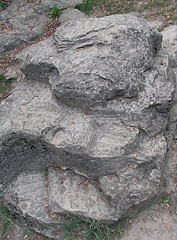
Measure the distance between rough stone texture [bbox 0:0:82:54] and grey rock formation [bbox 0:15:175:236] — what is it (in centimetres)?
302

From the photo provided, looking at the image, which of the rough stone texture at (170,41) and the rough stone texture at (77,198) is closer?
the rough stone texture at (77,198)

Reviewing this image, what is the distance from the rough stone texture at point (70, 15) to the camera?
6781 mm

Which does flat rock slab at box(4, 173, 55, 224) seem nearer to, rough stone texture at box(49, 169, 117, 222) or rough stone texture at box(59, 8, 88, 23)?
rough stone texture at box(49, 169, 117, 222)

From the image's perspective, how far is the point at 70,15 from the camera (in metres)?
6.85

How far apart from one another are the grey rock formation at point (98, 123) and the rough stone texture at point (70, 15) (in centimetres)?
329

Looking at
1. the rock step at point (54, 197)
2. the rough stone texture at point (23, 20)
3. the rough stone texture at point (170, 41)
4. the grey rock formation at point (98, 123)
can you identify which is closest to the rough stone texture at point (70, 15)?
the rough stone texture at point (23, 20)

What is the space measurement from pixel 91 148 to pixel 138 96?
0.86 metres

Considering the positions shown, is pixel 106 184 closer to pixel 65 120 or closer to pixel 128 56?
pixel 65 120

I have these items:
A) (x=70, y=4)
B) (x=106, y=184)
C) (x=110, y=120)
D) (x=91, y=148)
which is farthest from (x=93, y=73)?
(x=70, y=4)

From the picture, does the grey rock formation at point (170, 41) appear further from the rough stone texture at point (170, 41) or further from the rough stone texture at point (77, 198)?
the rough stone texture at point (77, 198)

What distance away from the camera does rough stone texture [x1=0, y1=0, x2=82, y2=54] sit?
21.1 feet

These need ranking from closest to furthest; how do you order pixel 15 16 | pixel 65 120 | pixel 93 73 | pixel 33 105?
pixel 93 73 → pixel 65 120 → pixel 33 105 → pixel 15 16

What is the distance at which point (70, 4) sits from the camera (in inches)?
285

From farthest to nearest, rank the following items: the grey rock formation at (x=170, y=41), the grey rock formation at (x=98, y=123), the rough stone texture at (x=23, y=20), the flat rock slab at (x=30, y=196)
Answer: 1. the rough stone texture at (x=23, y=20)
2. the grey rock formation at (x=170, y=41)
3. the flat rock slab at (x=30, y=196)
4. the grey rock formation at (x=98, y=123)
